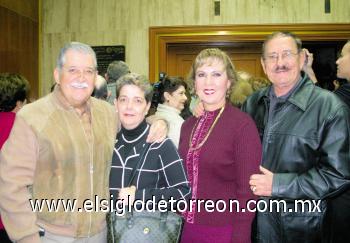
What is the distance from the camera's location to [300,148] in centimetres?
181

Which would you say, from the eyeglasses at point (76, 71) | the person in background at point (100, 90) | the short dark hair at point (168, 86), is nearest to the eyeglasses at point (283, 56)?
the eyeglasses at point (76, 71)

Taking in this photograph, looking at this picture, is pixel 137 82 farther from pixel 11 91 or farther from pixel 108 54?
pixel 108 54

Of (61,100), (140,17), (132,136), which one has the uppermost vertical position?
(140,17)

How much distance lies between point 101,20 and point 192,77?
368 cm

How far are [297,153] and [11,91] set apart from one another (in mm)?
1905

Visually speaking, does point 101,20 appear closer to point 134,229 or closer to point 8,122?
point 8,122

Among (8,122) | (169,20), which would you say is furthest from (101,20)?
(8,122)

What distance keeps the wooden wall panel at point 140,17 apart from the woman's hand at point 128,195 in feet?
11.9

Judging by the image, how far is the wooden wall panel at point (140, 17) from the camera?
5.05m

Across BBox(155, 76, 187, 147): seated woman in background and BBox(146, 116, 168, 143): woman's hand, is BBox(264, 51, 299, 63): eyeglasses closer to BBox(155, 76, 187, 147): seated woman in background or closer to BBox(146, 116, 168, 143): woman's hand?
BBox(146, 116, 168, 143): woman's hand

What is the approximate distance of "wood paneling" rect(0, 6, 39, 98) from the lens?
4.49 m

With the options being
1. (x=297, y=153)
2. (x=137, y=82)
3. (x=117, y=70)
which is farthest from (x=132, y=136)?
(x=117, y=70)

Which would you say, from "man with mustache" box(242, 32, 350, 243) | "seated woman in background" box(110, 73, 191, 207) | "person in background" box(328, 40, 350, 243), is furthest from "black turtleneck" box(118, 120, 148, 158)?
"person in background" box(328, 40, 350, 243)

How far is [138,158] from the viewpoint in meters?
1.81
